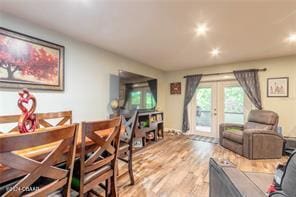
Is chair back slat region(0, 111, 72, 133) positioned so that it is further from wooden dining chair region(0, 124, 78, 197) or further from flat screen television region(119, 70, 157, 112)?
flat screen television region(119, 70, 157, 112)

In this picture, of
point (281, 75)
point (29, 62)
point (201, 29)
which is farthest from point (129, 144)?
point (281, 75)

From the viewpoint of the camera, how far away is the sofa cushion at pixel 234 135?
370 centimetres

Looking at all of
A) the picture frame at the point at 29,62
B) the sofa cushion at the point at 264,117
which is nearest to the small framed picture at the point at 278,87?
the sofa cushion at the point at 264,117

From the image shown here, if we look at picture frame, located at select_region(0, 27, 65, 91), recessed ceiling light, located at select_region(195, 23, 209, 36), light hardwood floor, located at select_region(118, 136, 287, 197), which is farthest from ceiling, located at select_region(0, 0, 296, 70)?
light hardwood floor, located at select_region(118, 136, 287, 197)

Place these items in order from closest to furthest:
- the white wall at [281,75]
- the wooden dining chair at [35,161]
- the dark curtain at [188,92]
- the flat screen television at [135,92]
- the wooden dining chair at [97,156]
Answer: the wooden dining chair at [35,161] < the wooden dining chair at [97,156] < the flat screen television at [135,92] < the white wall at [281,75] < the dark curtain at [188,92]

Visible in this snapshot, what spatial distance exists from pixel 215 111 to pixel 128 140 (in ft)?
13.0

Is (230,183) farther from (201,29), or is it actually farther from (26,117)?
(201,29)

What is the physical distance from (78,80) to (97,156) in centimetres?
232

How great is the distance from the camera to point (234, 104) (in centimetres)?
Answer: 520

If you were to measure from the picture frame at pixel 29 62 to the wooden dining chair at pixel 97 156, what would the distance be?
1.78m

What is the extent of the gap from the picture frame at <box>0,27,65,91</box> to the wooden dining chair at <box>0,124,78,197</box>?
1.86m

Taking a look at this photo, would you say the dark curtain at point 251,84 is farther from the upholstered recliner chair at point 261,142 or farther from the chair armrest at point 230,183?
the chair armrest at point 230,183

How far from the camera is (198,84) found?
5809mm

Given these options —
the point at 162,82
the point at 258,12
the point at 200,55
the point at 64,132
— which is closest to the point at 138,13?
the point at 258,12
